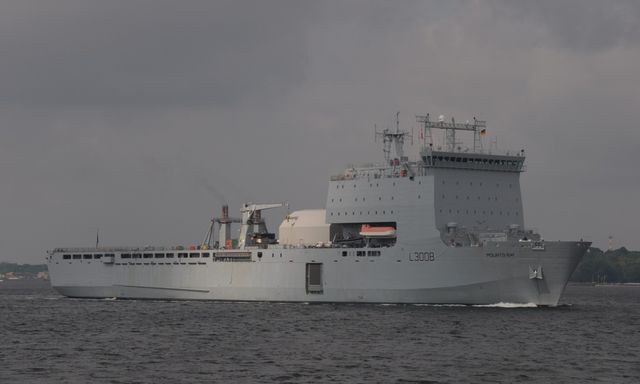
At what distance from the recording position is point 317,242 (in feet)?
194

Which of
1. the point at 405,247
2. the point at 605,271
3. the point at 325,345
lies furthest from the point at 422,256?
the point at 605,271

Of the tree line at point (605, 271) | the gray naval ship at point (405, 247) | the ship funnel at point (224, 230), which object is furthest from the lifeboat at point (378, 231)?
the tree line at point (605, 271)

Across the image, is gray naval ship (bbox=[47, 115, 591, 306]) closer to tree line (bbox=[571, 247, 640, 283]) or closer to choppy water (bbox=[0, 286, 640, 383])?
choppy water (bbox=[0, 286, 640, 383])

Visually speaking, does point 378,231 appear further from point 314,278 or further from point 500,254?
point 500,254

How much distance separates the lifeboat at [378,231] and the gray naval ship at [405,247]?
0.06 meters

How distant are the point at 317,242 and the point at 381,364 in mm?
26076

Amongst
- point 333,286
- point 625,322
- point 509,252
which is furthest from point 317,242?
point 625,322

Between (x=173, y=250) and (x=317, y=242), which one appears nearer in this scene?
(x=317, y=242)

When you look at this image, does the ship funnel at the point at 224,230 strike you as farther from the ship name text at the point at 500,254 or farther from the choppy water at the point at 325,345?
the ship name text at the point at 500,254

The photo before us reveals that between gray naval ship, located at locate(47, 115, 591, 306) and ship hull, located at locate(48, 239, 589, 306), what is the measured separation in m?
0.06

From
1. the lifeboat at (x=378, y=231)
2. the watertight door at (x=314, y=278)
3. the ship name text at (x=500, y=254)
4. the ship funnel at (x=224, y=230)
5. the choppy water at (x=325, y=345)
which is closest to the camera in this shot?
the choppy water at (x=325, y=345)

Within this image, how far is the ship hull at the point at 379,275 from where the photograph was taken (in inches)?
2003

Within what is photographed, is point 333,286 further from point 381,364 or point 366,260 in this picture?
point 381,364

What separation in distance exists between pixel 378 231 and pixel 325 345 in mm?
17754
